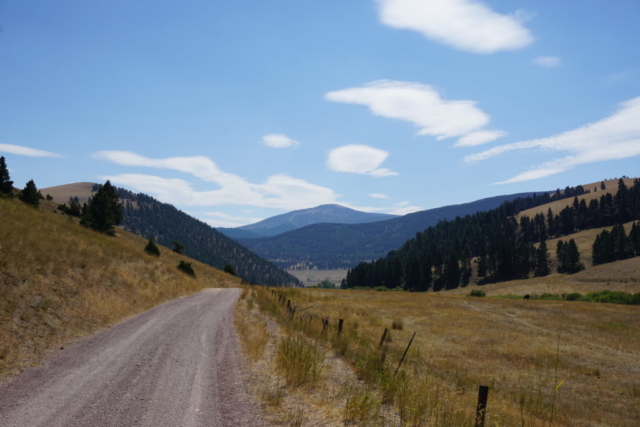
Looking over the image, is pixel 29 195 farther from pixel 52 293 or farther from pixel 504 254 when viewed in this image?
pixel 504 254

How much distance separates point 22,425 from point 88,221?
5303 cm

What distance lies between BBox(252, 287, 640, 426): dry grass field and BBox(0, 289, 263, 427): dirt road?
9.60ft

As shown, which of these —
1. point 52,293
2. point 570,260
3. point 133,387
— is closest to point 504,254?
point 570,260

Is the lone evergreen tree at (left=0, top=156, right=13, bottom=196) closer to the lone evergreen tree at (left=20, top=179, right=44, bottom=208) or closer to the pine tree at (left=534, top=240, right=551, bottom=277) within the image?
the lone evergreen tree at (left=20, top=179, right=44, bottom=208)

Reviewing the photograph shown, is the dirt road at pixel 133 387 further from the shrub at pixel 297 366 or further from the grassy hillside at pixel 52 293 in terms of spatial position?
the shrub at pixel 297 366

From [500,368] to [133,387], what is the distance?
16055mm

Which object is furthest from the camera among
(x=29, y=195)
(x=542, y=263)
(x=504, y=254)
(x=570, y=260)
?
(x=504, y=254)

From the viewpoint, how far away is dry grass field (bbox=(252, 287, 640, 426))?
25.6 feet

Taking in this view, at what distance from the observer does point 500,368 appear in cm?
1669

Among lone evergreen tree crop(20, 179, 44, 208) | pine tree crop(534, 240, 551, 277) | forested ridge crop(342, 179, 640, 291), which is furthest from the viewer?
forested ridge crop(342, 179, 640, 291)

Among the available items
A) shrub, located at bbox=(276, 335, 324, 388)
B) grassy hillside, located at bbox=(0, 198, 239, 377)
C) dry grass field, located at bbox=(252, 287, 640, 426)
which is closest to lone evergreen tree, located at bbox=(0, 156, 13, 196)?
grassy hillside, located at bbox=(0, 198, 239, 377)

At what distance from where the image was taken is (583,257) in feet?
440

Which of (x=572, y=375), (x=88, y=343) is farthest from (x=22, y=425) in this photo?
(x=572, y=375)

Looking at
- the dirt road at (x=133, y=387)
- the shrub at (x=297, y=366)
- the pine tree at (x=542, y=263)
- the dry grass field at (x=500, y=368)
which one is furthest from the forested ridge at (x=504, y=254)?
the dirt road at (x=133, y=387)
